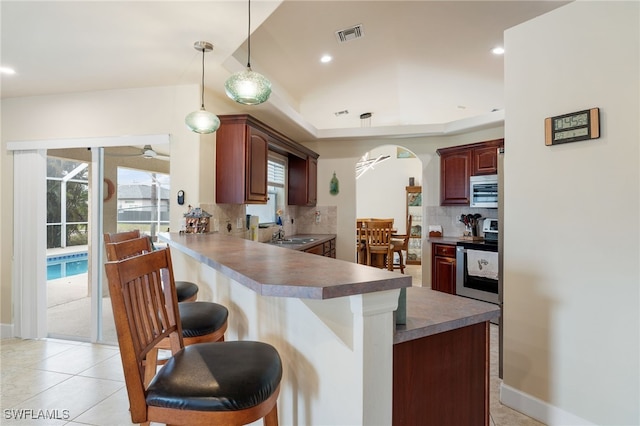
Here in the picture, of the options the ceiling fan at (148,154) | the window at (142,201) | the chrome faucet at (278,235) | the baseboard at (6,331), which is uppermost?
the ceiling fan at (148,154)

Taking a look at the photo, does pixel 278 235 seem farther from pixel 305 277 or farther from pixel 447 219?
pixel 305 277

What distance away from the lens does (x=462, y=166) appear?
4469mm

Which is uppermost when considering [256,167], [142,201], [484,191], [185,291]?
[256,167]

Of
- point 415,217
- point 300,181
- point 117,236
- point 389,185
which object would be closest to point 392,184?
point 389,185

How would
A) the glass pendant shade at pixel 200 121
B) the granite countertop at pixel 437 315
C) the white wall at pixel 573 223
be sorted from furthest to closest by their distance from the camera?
1. the glass pendant shade at pixel 200 121
2. the white wall at pixel 573 223
3. the granite countertop at pixel 437 315

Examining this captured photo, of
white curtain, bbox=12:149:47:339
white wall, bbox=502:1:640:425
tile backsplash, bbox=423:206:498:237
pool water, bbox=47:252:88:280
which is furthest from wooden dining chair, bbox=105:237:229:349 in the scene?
tile backsplash, bbox=423:206:498:237

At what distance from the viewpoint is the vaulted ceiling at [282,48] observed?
1.96 metres

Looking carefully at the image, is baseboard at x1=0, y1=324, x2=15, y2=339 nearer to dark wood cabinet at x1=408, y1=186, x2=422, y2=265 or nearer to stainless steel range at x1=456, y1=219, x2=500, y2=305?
stainless steel range at x1=456, y1=219, x2=500, y2=305

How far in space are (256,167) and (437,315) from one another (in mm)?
2456

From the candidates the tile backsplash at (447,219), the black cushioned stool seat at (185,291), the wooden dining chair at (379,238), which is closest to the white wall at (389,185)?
the wooden dining chair at (379,238)

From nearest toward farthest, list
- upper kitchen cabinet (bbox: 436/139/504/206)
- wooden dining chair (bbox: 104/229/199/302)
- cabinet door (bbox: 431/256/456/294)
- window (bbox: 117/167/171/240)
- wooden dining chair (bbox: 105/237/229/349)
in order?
wooden dining chair (bbox: 105/237/229/349) → wooden dining chair (bbox: 104/229/199/302) → window (bbox: 117/167/171/240) → upper kitchen cabinet (bbox: 436/139/504/206) → cabinet door (bbox: 431/256/456/294)

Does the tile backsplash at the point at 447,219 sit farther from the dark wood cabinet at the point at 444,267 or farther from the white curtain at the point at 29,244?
the white curtain at the point at 29,244

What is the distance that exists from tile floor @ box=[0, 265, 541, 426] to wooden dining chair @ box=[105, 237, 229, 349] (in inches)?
39.5

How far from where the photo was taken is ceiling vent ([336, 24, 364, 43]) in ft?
9.82
